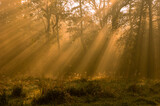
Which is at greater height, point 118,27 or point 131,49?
point 118,27

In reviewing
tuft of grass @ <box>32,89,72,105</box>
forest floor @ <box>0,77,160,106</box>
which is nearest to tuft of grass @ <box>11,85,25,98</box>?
forest floor @ <box>0,77,160,106</box>

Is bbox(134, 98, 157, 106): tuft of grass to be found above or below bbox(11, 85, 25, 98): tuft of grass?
below

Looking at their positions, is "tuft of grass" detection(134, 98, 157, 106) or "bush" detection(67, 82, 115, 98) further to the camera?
"bush" detection(67, 82, 115, 98)

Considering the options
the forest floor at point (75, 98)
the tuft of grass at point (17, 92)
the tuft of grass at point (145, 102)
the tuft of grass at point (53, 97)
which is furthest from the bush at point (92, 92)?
the tuft of grass at point (17, 92)

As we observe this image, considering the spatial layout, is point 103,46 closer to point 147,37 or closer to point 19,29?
point 147,37

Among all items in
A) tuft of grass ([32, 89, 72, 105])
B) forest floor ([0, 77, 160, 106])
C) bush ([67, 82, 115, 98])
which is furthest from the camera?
bush ([67, 82, 115, 98])

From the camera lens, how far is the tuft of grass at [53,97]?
6219 millimetres

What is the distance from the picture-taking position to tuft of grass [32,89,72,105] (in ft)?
20.4

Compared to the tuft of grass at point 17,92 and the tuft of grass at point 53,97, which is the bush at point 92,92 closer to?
the tuft of grass at point 53,97

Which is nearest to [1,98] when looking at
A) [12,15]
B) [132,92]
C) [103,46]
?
[132,92]

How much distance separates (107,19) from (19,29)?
19963 millimetres

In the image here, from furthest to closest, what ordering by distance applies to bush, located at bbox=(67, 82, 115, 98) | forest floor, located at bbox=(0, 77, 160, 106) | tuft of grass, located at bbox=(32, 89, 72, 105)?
bush, located at bbox=(67, 82, 115, 98), tuft of grass, located at bbox=(32, 89, 72, 105), forest floor, located at bbox=(0, 77, 160, 106)

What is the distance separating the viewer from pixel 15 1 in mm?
30016

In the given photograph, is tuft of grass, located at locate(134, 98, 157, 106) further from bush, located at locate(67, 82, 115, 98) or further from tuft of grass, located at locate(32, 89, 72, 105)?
tuft of grass, located at locate(32, 89, 72, 105)
